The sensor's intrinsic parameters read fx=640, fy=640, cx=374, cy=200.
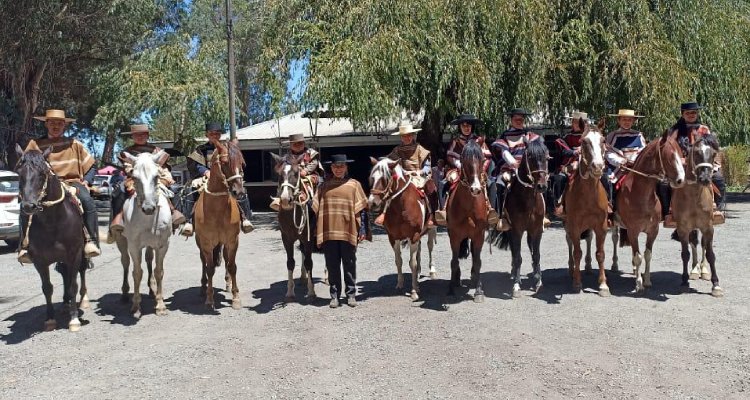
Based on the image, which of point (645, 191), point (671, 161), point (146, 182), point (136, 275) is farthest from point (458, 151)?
point (136, 275)

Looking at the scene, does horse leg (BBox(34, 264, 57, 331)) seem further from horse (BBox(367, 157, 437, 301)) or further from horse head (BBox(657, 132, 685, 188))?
horse head (BBox(657, 132, 685, 188))

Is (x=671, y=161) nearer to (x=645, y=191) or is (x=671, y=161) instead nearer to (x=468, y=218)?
(x=645, y=191)

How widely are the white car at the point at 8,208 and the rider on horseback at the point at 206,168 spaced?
6.30m

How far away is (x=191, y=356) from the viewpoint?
6.61 m

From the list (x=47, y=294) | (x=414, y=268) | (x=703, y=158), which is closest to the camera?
(x=47, y=294)

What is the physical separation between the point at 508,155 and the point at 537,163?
0.66 meters

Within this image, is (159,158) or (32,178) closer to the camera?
(32,178)

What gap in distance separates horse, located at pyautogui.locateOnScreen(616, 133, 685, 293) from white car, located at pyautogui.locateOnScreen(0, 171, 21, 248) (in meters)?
12.5

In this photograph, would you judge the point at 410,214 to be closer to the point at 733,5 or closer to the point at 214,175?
the point at 214,175

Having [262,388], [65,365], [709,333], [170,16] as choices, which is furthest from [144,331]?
[170,16]

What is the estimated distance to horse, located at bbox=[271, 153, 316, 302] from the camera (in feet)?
27.8

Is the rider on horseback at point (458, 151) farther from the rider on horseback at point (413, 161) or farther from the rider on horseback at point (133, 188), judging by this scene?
the rider on horseback at point (133, 188)

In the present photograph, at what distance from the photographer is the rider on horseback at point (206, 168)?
8.84 m

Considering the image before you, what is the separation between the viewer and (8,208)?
1424 centimetres
